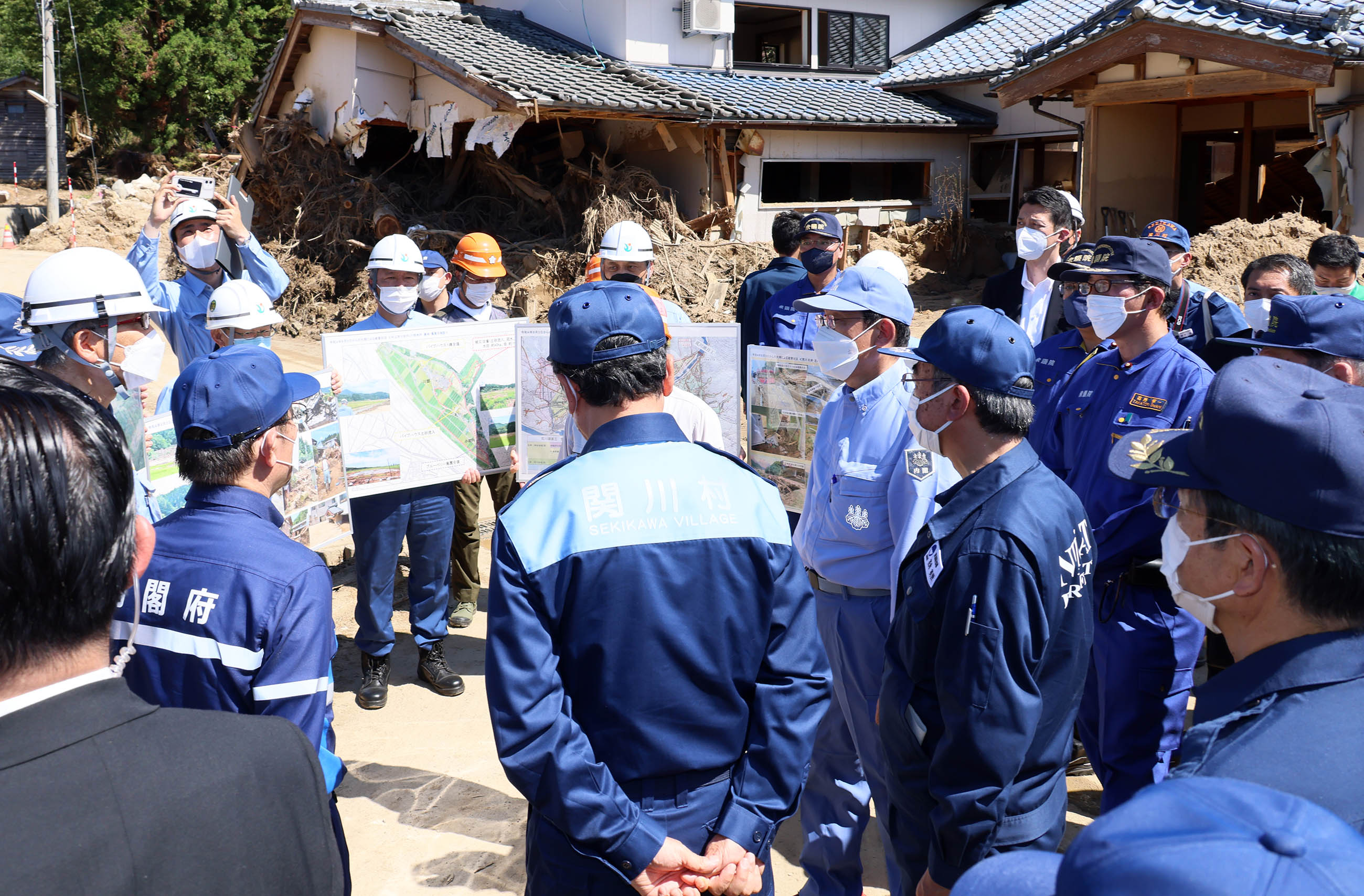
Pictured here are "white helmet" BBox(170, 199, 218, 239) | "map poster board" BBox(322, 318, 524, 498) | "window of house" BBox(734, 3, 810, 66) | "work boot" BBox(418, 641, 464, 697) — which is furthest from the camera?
"window of house" BBox(734, 3, 810, 66)

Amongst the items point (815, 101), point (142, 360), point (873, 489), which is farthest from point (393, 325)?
point (815, 101)

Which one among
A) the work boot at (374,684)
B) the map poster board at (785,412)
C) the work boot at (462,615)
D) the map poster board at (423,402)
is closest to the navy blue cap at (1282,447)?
the map poster board at (785,412)

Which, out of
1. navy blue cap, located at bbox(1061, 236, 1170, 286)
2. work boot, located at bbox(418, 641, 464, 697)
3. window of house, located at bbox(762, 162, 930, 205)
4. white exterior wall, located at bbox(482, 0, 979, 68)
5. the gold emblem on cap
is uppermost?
white exterior wall, located at bbox(482, 0, 979, 68)

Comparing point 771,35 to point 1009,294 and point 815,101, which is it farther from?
point 1009,294

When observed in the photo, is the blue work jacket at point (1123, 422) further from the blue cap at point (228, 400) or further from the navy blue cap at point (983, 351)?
the blue cap at point (228, 400)

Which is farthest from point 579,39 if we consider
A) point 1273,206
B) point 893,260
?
point 893,260

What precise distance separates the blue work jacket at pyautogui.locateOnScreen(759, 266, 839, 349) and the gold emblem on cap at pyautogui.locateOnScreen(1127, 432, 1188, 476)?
11.5ft

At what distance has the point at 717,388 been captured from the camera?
16.0 ft

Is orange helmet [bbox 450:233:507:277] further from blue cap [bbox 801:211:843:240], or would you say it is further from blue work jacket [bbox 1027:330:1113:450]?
blue work jacket [bbox 1027:330:1113:450]

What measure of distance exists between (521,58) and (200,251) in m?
11.1

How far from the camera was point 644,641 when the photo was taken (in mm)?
2096

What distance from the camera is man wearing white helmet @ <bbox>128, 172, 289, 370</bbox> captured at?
4.98 m

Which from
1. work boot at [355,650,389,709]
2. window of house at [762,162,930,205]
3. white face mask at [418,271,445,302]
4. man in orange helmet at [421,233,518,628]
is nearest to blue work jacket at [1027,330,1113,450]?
man in orange helmet at [421,233,518,628]

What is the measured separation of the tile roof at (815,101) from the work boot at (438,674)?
1111 centimetres
